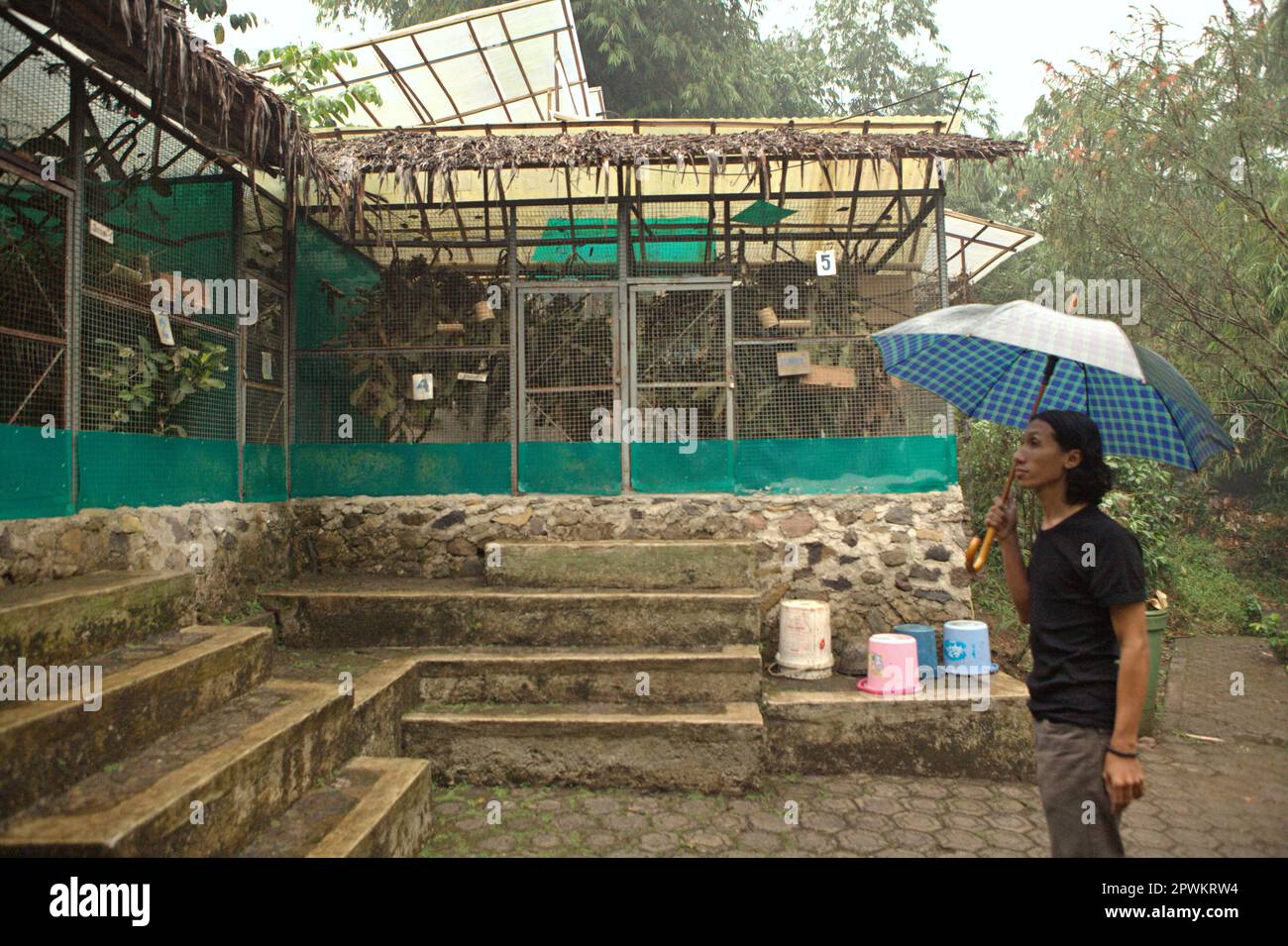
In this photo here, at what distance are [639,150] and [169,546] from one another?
4168 millimetres

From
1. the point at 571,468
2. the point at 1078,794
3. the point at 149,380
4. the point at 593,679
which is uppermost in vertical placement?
the point at 149,380

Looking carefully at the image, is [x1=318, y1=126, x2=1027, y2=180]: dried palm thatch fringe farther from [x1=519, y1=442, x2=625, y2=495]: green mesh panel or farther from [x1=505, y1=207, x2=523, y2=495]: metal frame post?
[x1=519, y1=442, x2=625, y2=495]: green mesh panel

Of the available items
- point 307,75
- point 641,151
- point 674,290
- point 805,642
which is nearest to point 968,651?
point 805,642

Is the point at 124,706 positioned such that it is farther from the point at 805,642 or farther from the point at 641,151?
the point at 641,151

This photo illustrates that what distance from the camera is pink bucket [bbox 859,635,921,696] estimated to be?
5246mm

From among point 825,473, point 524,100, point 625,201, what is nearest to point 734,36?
point 524,100

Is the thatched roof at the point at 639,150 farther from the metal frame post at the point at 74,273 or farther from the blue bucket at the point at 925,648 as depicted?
the blue bucket at the point at 925,648

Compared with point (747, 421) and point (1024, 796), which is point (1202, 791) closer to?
point (1024, 796)

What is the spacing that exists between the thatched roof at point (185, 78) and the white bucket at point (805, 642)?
174 inches

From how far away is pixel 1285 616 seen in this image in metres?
9.54

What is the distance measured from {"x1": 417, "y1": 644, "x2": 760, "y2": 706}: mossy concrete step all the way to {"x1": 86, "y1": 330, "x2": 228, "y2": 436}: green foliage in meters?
2.23

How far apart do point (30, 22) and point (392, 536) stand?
3.87 meters

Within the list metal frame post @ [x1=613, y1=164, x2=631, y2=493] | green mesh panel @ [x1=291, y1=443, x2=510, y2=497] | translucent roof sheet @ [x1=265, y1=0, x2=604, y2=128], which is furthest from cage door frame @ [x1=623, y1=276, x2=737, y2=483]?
translucent roof sheet @ [x1=265, y1=0, x2=604, y2=128]

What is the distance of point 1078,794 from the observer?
2336 mm
